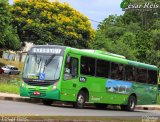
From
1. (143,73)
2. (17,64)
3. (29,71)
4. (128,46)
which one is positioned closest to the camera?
(29,71)

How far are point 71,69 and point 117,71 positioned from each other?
450 centimetres

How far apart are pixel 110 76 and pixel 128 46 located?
3708 centimetres

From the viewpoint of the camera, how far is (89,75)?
80.8 ft

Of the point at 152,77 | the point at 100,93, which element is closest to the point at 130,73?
the point at 152,77

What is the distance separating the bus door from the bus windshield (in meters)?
0.43

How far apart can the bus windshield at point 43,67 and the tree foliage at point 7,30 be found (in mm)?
24881

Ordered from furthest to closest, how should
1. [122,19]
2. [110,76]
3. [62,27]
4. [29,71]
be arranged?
[122,19]
[62,27]
[110,76]
[29,71]

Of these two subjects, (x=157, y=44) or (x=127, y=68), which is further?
(x=157, y=44)

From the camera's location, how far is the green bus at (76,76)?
22922 mm

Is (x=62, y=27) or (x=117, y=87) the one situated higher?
(x=62, y=27)

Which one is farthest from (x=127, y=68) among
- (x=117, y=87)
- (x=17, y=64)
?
(x=17, y=64)

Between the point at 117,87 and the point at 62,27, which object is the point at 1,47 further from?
the point at 117,87

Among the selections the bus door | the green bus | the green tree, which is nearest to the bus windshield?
the green bus

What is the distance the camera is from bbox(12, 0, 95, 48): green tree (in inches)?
2103
